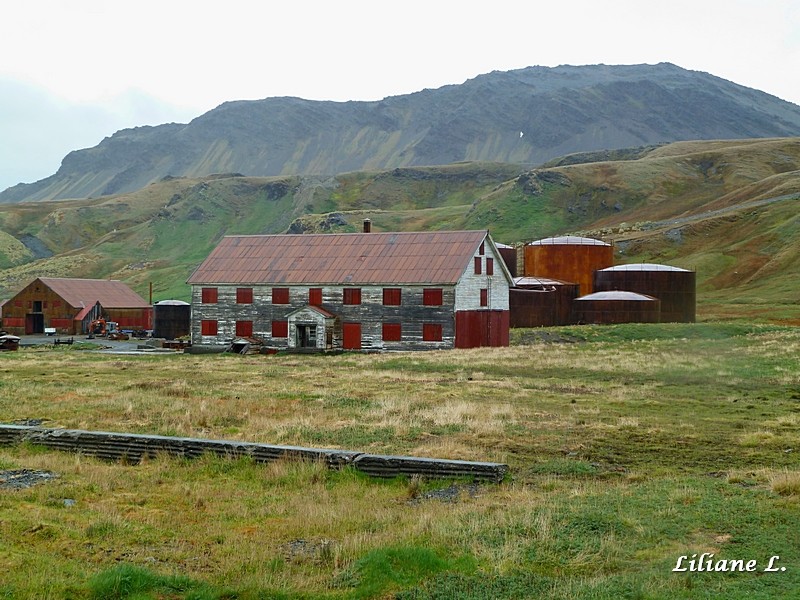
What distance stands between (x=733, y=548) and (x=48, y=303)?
82.1m

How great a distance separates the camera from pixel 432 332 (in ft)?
170

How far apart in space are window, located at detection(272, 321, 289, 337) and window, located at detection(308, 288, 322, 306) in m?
2.03

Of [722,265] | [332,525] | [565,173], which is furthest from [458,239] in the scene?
[565,173]

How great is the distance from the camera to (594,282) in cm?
7500

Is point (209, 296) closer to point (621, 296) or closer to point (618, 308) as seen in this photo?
point (618, 308)

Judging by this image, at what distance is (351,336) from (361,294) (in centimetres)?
263

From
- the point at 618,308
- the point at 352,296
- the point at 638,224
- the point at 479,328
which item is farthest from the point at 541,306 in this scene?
the point at 638,224

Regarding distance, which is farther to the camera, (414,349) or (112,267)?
(112,267)

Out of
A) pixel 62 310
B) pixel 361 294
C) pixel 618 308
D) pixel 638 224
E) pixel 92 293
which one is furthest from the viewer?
pixel 638 224

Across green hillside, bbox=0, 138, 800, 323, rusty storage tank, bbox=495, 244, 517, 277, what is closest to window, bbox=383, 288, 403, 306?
rusty storage tank, bbox=495, 244, 517, 277

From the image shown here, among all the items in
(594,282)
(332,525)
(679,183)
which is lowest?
(332,525)

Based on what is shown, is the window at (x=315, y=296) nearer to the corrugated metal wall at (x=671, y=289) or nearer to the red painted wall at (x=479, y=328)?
the red painted wall at (x=479, y=328)

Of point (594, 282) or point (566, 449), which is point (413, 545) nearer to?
point (566, 449)

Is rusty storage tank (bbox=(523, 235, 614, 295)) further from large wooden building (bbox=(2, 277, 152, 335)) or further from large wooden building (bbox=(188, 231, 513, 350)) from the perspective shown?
→ large wooden building (bbox=(2, 277, 152, 335))
